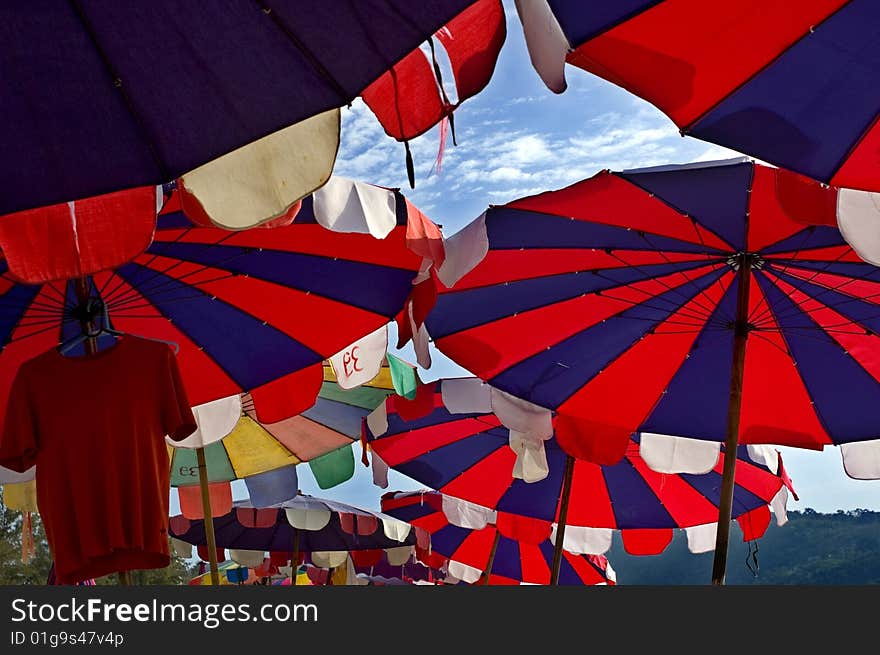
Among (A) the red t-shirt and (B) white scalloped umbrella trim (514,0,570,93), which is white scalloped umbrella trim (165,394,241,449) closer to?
(A) the red t-shirt

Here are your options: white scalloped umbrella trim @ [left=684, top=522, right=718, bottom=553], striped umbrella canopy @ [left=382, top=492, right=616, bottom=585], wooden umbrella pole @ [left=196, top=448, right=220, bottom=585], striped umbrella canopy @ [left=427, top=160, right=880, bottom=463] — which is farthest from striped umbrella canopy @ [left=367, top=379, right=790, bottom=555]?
wooden umbrella pole @ [left=196, top=448, right=220, bottom=585]

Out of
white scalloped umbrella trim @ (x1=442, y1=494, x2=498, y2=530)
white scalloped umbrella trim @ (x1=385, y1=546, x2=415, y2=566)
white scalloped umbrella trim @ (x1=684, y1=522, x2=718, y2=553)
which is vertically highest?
white scalloped umbrella trim @ (x1=442, y1=494, x2=498, y2=530)

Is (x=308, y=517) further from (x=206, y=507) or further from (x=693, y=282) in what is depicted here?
(x=693, y=282)

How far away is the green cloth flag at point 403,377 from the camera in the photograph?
194 inches

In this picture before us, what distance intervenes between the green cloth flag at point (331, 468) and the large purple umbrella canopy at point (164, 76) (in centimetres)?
452

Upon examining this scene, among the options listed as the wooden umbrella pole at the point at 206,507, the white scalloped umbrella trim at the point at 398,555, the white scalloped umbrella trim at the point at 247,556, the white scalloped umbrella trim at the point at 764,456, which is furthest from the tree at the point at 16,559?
the white scalloped umbrella trim at the point at 764,456

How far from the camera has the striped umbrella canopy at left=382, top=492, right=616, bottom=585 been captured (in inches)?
354

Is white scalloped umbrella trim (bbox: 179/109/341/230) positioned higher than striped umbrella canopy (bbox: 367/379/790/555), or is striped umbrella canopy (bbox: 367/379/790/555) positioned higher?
white scalloped umbrella trim (bbox: 179/109/341/230)

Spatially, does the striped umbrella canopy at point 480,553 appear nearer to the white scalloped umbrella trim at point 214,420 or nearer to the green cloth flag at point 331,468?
the green cloth flag at point 331,468

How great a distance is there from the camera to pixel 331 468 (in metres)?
6.12

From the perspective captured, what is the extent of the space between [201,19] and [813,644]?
1907 millimetres

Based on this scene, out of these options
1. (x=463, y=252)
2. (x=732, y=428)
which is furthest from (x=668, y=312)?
(x=463, y=252)

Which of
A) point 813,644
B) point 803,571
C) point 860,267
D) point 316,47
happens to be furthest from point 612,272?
point 803,571

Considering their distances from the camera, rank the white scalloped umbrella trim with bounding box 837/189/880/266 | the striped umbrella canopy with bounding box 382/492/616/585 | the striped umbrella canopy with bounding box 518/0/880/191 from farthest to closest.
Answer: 1. the striped umbrella canopy with bounding box 382/492/616/585
2. the white scalloped umbrella trim with bounding box 837/189/880/266
3. the striped umbrella canopy with bounding box 518/0/880/191
